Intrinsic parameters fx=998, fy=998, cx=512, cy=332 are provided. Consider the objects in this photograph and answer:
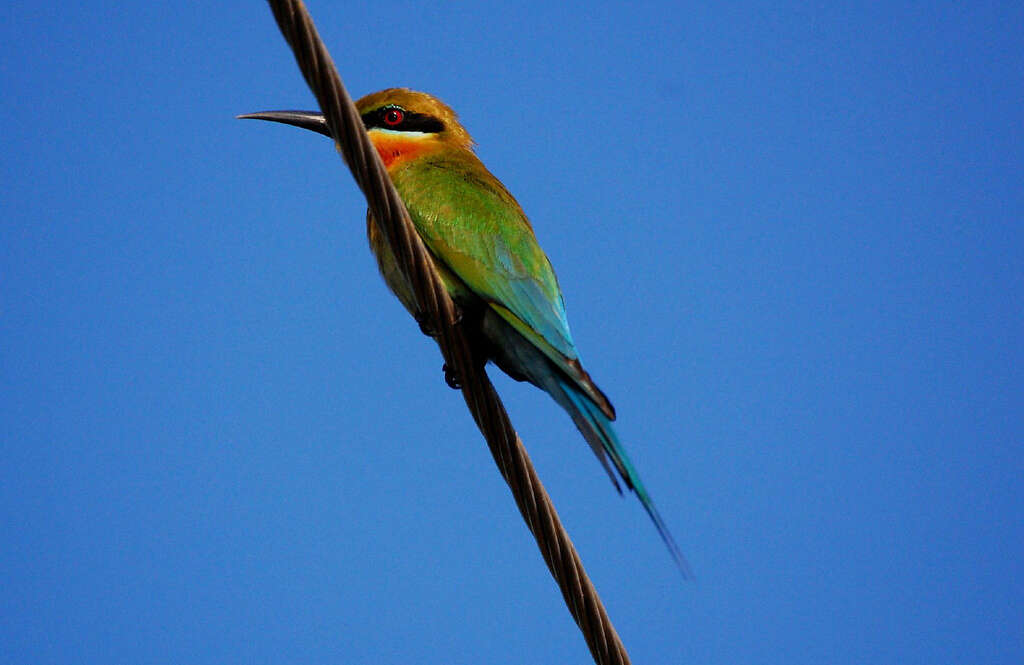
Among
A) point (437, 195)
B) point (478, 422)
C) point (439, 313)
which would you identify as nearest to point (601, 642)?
point (478, 422)

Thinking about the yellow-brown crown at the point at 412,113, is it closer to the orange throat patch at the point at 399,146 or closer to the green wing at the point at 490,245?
the orange throat patch at the point at 399,146

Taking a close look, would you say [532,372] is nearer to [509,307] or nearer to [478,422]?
[509,307]

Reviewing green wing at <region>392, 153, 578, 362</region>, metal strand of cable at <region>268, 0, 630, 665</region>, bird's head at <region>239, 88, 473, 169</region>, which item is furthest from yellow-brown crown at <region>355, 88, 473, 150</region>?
metal strand of cable at <region>268, 0, 630, 665</region>

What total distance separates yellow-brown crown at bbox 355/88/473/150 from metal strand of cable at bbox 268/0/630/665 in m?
1.82

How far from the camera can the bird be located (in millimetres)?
2721

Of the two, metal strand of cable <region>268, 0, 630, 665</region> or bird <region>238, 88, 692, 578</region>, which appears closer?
metal strand of cable <region>268, 0, 630, 665</region>

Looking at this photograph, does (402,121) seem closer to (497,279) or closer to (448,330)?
(497,279)

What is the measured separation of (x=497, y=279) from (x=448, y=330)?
2.33 feet

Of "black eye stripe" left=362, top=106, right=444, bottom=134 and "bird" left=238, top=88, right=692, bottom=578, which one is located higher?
"black eye stripe" left=362, top=106, right=444, bottom=134

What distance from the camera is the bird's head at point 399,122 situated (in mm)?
4105

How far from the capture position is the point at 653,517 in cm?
225

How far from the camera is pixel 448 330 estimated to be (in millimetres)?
2467

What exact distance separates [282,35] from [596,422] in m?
1.30

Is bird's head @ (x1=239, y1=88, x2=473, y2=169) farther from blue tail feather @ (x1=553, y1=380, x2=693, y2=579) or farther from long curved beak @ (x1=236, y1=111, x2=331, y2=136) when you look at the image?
blue tail feather @ (x1=553, y1=380, x2=693, y2=579)
